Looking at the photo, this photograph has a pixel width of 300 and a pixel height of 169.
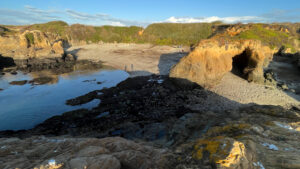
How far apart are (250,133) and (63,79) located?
2585 centimetres

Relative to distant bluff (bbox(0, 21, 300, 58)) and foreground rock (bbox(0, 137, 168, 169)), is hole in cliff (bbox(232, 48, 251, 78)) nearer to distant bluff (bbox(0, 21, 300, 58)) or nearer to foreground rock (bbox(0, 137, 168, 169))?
foreground rock (bbox(0, 137, 168, 169))

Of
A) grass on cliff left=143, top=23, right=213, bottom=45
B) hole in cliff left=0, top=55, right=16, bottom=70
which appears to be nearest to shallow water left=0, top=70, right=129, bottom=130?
hole in cliff left=0, top=55, right=16, bottom=70

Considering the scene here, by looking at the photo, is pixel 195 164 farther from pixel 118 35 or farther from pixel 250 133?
pixel 118 35

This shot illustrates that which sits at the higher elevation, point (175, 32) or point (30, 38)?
point (175, 32)

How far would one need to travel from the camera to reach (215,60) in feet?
57.8

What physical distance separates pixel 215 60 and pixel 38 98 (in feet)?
71.5

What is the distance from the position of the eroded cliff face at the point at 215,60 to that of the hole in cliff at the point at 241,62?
0.56 m

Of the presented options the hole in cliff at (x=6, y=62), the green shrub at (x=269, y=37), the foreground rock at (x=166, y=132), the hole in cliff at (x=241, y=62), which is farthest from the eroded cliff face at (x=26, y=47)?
the green shrub at (x=269, y=37)

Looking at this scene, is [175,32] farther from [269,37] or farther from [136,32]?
[269,37]

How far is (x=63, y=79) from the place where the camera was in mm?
23359

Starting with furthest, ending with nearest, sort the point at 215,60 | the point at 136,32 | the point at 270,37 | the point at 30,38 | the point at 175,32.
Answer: the point at 136,32
the point at 175,32
the point at 30,38
the point at 270,37
the point at 215,60

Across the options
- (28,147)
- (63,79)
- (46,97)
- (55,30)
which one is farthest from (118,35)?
(28,147)

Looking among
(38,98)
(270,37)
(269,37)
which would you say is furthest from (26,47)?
(270,37)

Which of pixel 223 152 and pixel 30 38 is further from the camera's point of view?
pixel 30 38
